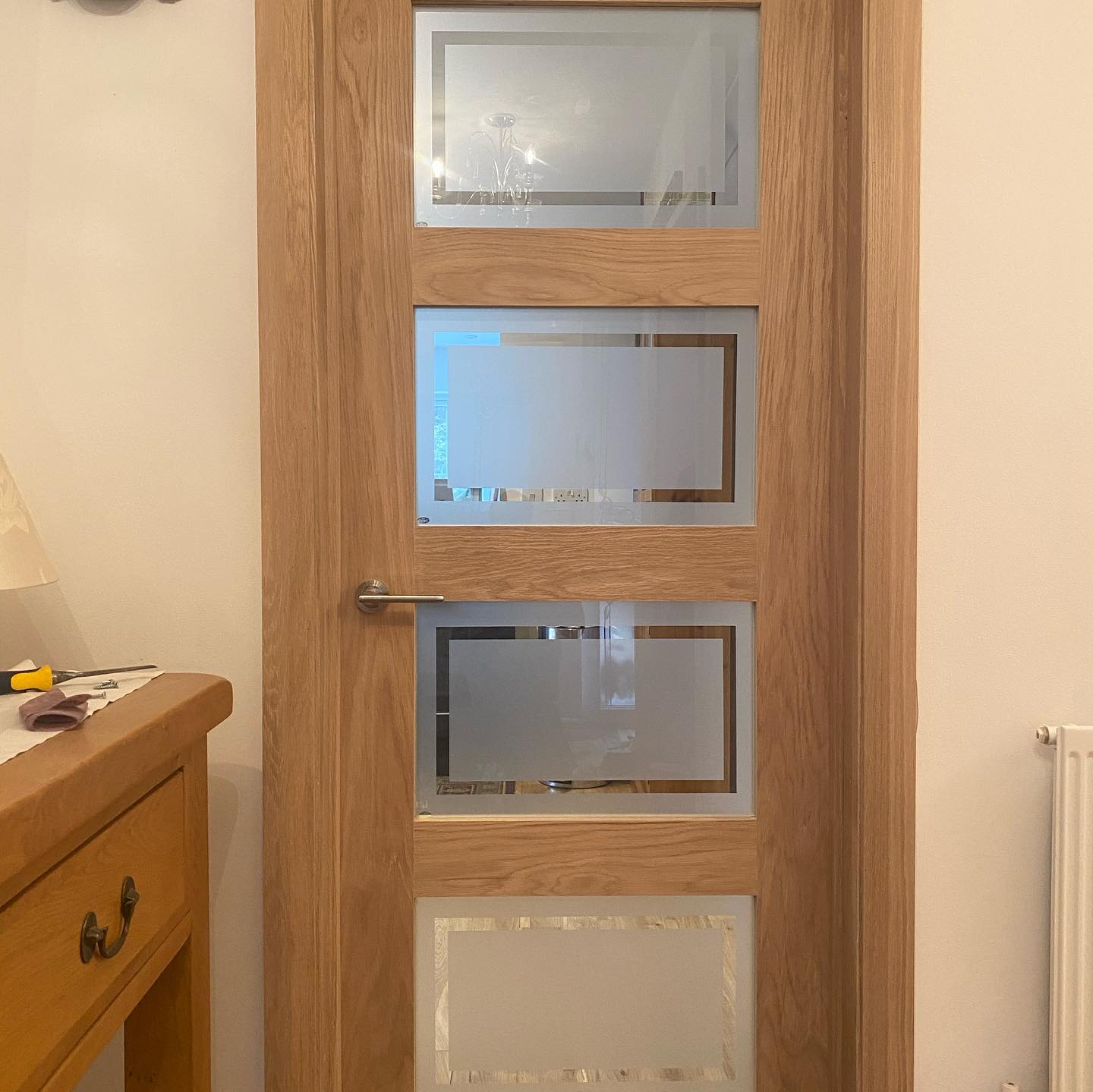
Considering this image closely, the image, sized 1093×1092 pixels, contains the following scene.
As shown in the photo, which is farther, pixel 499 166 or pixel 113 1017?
pixel 499 166

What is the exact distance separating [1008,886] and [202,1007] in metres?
1.17

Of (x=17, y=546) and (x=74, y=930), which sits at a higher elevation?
(x=17, y=546)

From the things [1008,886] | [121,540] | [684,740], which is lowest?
[1008,886]

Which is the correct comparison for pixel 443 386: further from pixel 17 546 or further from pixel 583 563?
pixel 17 546

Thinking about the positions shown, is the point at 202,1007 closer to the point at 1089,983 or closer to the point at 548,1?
the point at 1089,983

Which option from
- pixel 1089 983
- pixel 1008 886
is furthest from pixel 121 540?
pixel 1089 983

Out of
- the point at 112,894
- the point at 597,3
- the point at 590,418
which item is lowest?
the point at 112,894

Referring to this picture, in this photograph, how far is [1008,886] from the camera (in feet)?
4.34

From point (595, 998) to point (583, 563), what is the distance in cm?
69

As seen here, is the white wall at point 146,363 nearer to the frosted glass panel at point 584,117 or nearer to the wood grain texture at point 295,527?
the wood grain texture at point 295,527

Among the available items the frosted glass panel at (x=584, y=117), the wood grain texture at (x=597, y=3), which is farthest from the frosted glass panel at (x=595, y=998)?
the wood grain texture at (x=597, y=3)

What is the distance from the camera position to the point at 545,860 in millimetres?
1341

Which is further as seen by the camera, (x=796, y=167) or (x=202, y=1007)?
(x=796, y=167)

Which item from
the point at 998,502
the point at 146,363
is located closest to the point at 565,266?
the point at 146,363
